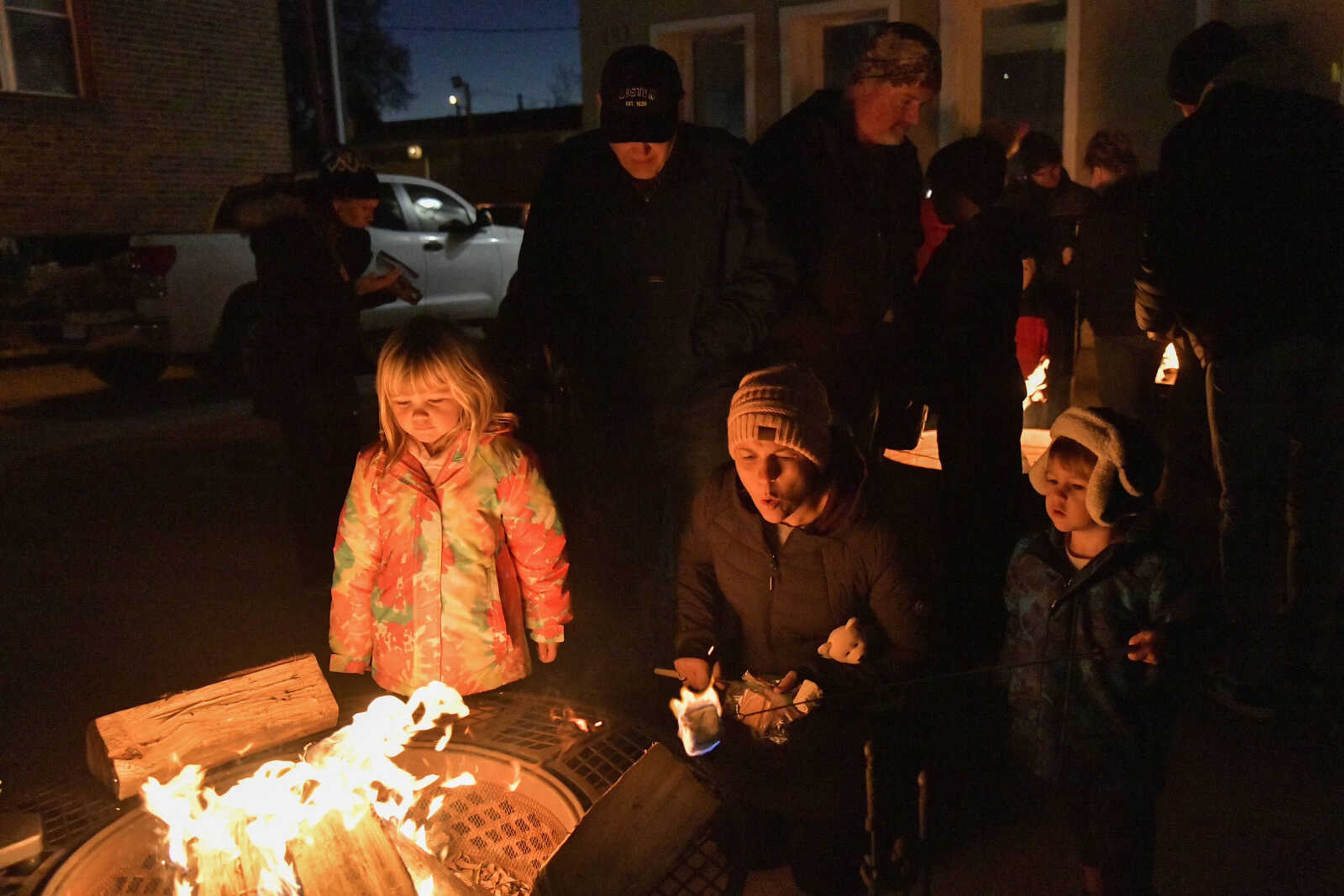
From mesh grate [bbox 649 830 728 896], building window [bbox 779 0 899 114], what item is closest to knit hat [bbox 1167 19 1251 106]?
mesh grate [bbox 649 830 728 896]

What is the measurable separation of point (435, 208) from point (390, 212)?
0.66 metres

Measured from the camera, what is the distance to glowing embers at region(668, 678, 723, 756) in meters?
2.35

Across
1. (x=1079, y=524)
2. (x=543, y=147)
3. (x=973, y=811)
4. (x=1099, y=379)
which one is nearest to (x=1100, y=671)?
(x=1079, y=524)

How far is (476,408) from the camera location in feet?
10.2

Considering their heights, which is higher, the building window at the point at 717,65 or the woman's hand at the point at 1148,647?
the building window at the point at 717,65

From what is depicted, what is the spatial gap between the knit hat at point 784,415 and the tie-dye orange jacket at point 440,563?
0.68 m

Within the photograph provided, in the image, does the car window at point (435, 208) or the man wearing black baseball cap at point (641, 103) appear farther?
the car window at point (435, 208)

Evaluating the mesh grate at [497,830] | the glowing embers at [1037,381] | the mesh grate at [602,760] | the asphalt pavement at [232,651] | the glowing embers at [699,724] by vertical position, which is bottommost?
the asphalt pavement at [232,651]

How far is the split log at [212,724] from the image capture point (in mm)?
2588

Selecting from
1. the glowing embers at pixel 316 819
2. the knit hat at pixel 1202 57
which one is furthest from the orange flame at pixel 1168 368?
the glowing embers at pixel 316 819

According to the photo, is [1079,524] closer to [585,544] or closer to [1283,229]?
[1283,229]

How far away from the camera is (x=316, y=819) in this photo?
7.70 ft

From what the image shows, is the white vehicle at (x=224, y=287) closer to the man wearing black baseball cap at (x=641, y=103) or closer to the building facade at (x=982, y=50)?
the building facade at (x=982, y=50)

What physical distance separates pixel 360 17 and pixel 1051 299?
37.0 m
